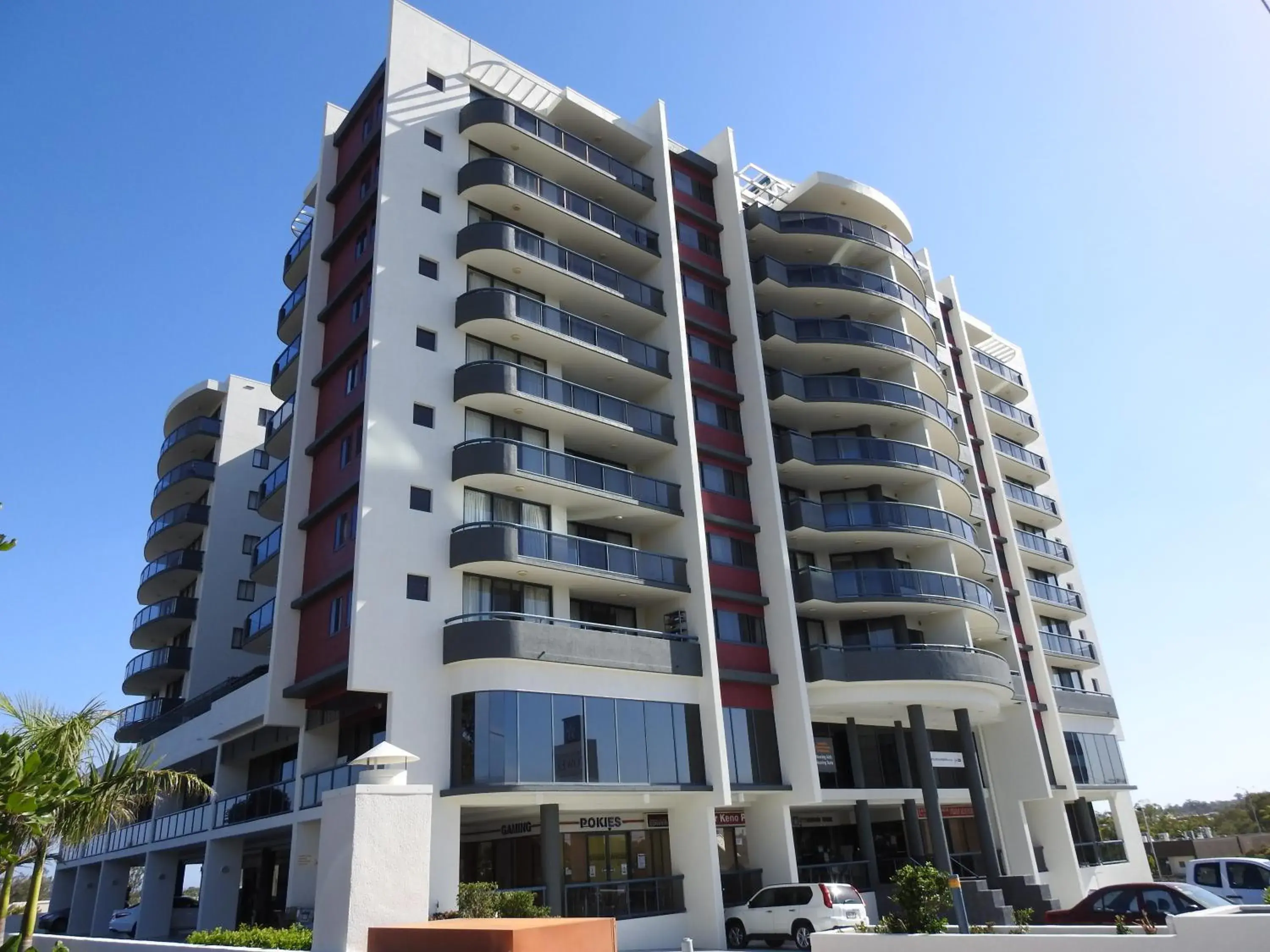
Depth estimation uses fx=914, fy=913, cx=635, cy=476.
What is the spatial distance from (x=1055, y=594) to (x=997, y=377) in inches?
586

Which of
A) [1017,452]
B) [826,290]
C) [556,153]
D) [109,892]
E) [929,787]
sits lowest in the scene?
[109,892]

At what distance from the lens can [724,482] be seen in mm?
37906

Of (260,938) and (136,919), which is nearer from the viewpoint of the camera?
(260,938)

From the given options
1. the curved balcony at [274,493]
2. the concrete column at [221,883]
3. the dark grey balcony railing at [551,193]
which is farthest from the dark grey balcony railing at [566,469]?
the concrete column at [221,883]

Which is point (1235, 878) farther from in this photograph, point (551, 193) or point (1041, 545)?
point (1041, 545)

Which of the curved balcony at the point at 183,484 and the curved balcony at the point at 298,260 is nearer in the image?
the curved balcony at the point at 298,260

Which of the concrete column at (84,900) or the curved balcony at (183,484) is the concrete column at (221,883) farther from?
the curved balcony at (183,484)

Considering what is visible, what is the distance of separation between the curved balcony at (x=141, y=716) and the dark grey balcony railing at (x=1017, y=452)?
4933 cm

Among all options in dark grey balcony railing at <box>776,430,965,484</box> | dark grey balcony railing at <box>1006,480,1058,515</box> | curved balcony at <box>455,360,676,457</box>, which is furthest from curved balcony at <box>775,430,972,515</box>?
dark grey balcony railing at <box>1006,480,1058,515</box>

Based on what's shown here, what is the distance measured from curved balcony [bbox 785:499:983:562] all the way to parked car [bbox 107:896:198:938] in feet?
105

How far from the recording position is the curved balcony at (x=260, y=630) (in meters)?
33.7

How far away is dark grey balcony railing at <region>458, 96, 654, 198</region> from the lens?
3559 cm

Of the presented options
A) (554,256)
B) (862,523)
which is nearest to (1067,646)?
(862,523)

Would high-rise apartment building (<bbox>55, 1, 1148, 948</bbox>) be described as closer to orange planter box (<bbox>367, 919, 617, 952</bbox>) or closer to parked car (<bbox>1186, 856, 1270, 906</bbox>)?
parked car (<bbox>1186, 856, 1270, 906</bbox>)
